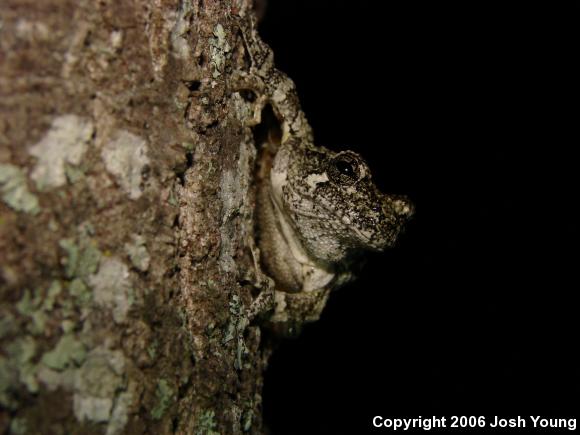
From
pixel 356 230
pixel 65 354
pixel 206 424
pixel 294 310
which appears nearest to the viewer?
pixel 65 354

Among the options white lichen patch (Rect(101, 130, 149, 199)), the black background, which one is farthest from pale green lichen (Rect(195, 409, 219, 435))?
the black background

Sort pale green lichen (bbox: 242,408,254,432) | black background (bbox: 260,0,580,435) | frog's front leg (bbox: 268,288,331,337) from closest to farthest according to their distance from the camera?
pale green lichen (bbox: 242,408,254,432) < frog's front leg (bbox: 268,288,331,337) < black background (bbox: 260,0,580,435)

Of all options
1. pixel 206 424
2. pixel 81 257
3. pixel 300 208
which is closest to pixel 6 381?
pixel 81 257

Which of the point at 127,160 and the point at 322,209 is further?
the point at 322,209

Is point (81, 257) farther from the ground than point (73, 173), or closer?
closer

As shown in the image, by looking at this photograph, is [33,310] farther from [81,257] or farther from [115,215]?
[115,215]

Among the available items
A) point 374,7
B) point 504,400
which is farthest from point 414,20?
point 504,400

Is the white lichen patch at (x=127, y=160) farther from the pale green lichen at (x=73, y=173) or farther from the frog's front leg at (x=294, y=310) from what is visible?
the frog's front leg at (x=294, y=310)

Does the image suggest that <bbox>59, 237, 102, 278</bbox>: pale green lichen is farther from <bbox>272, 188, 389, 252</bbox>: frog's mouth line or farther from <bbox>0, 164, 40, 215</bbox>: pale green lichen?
Answer: <bbox>272, 188, 389, 252</bbox>: frog's mouth line
